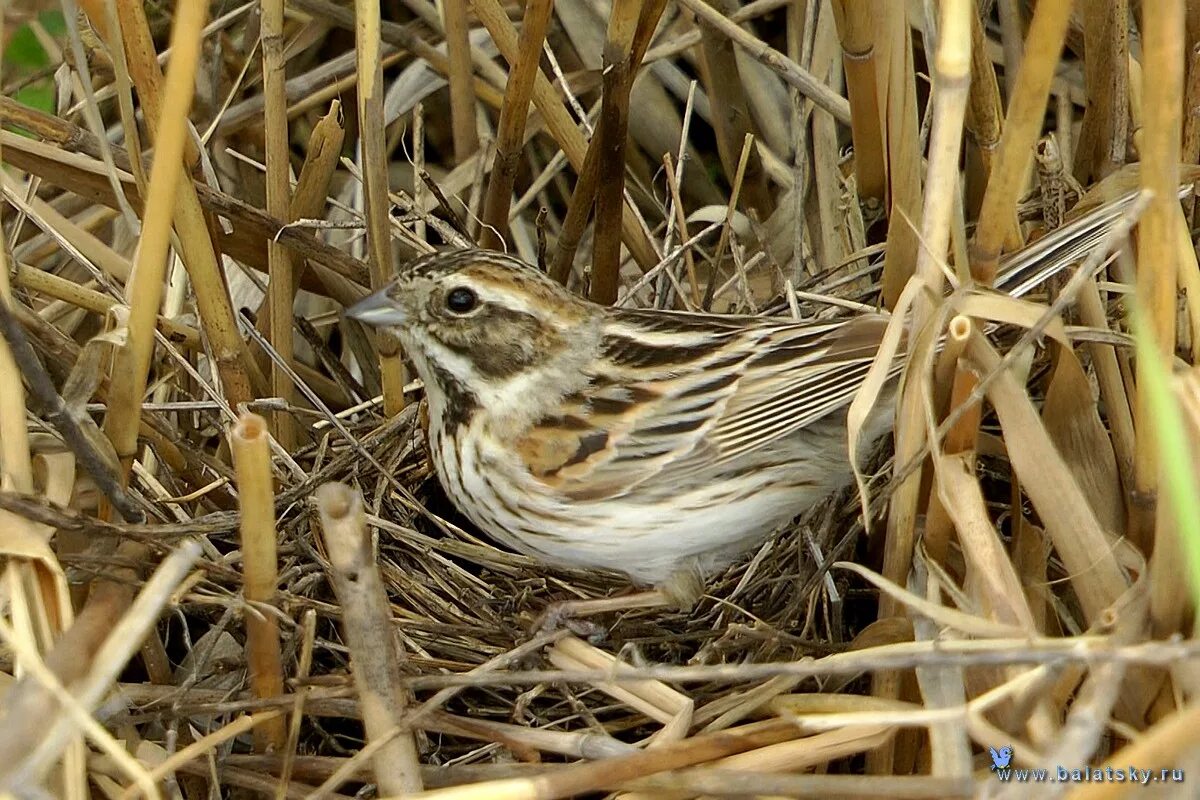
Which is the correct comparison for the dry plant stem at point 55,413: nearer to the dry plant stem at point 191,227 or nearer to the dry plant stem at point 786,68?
the dry plant stem at point 191,227

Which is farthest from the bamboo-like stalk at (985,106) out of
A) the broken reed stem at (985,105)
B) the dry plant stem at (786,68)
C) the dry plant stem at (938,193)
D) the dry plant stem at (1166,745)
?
the dry plant stem at (1166,745)

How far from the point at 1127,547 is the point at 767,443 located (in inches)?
26.2

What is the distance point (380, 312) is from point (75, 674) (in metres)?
0.96

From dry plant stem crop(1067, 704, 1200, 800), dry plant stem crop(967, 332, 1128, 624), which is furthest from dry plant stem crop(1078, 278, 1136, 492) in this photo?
dry plant stem crop(1067, 704, 1200, 800)

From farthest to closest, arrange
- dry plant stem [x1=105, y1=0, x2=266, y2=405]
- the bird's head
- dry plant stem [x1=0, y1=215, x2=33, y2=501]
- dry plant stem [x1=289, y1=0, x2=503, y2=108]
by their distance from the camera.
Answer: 1. dry plant stem [x1=289, y1=0, x2=503, y2=108]
2. the bird's head
3. dry plant stem [x1=105, y1=0, x2=266, y2=405]
4. dry plant stem [x1=0, y1=215, x2=33, y2=501]

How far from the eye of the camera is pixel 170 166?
209cm

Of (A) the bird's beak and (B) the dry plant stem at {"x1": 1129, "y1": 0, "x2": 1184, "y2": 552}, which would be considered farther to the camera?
(A) the bird's beak

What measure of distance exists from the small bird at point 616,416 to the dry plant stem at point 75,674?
31.8 inches

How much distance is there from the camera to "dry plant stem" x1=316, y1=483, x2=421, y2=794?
1880 mm

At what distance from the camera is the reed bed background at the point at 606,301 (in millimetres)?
1963

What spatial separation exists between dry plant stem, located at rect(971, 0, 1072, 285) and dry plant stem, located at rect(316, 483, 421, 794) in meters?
0.96

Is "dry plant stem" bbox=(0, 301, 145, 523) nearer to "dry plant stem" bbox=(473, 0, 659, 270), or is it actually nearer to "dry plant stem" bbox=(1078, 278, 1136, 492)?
"dry plant stem" bbox=(473, 0, 659, 270)

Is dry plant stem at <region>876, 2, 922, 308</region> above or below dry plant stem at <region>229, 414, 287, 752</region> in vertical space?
above

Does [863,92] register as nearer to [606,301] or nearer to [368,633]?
[606,301]
